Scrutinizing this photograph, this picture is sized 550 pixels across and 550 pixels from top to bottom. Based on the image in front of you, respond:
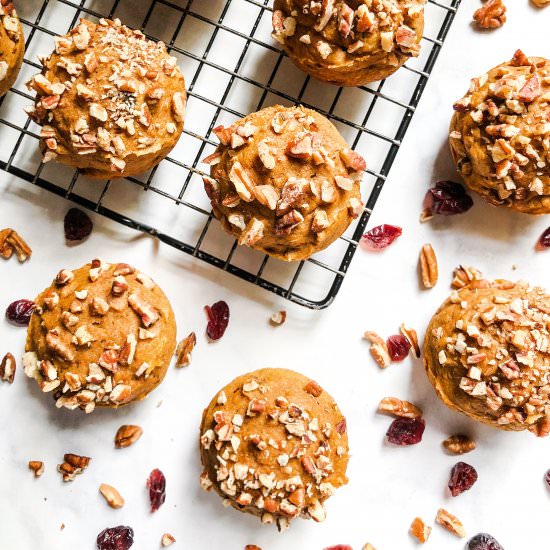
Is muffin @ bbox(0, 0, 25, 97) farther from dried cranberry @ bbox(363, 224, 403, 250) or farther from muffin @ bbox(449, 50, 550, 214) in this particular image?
muffin @ bbox(449, 50, 550, 214)

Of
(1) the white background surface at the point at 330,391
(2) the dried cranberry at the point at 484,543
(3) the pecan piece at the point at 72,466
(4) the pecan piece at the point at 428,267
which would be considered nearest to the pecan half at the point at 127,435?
(1) the white background surface at the point at 330,391

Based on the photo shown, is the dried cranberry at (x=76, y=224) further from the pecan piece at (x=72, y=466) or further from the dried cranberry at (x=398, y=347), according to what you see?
the dried cranberry at (x=398, y=347)

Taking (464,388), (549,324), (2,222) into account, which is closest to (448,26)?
(549,324)

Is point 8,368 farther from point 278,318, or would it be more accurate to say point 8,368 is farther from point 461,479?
point 461,479

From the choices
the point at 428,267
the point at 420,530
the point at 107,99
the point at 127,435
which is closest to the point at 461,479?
the point at 420,530

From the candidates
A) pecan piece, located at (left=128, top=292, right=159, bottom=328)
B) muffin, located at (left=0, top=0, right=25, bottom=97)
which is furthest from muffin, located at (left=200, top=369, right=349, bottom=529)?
muffin, located at (left=0, top=0, right=25, bottom=97)

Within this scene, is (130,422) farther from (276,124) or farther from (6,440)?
(276,124)
